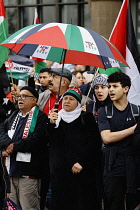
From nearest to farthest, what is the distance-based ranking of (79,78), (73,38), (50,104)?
1. (73,38)
2. (50,104)
3. (79,78)

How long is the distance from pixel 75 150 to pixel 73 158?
0.35 feet

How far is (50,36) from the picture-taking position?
705 centimetres

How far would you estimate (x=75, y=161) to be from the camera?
7.71 metres

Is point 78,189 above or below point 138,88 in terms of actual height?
below

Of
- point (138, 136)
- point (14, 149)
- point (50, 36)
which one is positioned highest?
point (50, 36)

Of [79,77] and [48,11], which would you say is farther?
[48,11]

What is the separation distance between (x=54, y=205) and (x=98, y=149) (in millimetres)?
931

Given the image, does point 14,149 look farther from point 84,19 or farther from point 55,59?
point 84,19

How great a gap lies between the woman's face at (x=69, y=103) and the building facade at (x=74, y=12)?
8081 millimetres

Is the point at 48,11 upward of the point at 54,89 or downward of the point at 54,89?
downward

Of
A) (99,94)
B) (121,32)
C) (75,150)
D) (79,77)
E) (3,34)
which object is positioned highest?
(121,32)

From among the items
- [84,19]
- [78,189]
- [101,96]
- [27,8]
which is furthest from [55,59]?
[27,8]

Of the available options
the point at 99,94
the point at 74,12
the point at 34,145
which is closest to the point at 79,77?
the point at 99,94

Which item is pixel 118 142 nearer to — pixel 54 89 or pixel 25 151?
pixel 25 151
